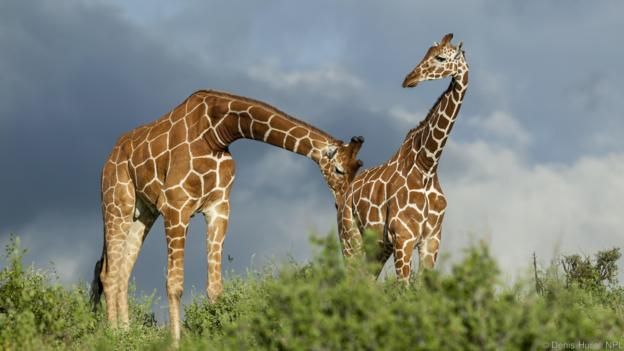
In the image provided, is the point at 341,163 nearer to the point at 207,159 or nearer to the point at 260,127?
the point at 260,127

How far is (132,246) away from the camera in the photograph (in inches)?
677

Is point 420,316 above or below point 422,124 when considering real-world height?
below

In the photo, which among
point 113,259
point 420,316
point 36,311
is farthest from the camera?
point 113,259

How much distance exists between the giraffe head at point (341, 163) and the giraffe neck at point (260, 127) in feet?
0.88

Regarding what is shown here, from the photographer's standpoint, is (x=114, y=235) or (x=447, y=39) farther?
(x=114, y=235)

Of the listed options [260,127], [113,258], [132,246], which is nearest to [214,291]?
[132,246]

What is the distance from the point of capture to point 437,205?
49.1 ft

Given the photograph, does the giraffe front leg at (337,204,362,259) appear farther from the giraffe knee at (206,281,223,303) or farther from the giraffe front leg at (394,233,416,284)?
the giraffe knee at (206,281,223,303)

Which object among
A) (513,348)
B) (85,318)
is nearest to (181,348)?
(85,318)

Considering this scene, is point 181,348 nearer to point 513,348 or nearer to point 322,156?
point 513,348

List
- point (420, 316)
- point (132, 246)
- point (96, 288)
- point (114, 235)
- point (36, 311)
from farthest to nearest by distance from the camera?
1. point (96, 288)
2. point (132, 246)
3. point (114, 235)
4. point (36, 311)
5. point (420, 316)

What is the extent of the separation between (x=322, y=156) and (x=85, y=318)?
4883 mm

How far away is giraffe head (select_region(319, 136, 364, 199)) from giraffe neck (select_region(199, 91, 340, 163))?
0.27 metres

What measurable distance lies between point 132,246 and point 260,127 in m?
3.52
